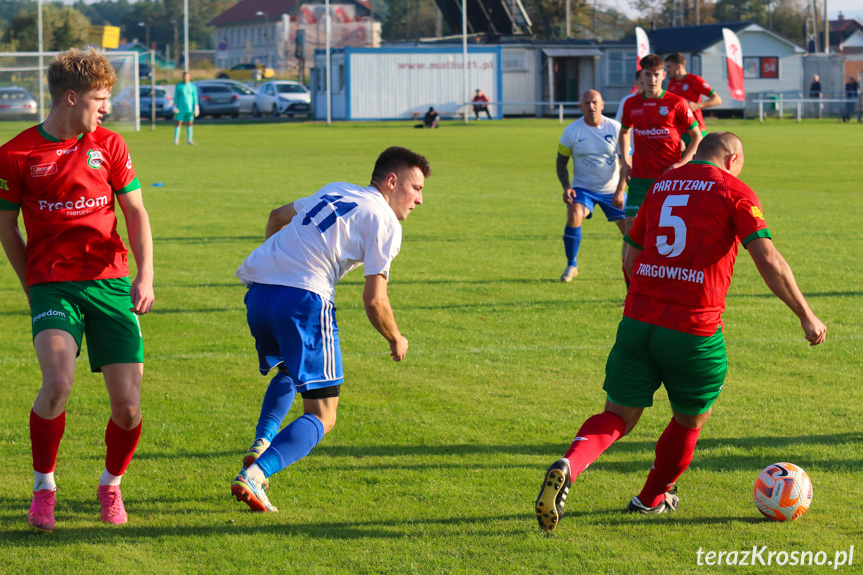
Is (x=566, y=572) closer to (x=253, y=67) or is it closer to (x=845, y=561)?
(x=845, y=561)

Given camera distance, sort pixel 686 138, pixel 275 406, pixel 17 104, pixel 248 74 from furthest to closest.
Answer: pixel 248 74 < pixel 17 104 < pixel 686 138 < pixel 275 406

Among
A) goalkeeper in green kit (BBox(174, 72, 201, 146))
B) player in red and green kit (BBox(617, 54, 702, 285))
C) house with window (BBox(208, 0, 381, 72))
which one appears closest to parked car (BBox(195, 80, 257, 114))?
goalkeeper in green kit (BBox(174, 72, 201, 146))

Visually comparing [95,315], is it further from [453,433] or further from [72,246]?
[453,433]

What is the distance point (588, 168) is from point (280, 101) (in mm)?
44620

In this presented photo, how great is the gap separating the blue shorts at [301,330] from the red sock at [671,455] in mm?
1527

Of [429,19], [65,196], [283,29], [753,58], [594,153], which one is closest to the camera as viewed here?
[65,196]

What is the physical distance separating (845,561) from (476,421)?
98.8 inches

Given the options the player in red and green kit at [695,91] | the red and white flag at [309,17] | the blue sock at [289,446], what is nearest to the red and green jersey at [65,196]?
the blue sock at [289,446]

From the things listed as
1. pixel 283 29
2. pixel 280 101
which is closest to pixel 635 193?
pixel 280 101

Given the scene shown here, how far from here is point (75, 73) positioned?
4.13m

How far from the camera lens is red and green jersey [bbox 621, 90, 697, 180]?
9.89 metres

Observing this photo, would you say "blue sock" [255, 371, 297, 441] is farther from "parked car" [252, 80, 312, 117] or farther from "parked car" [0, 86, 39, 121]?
"parked car" [252, 80, 312, 117]

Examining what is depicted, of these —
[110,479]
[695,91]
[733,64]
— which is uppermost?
[733,64]

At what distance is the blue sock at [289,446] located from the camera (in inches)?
172
